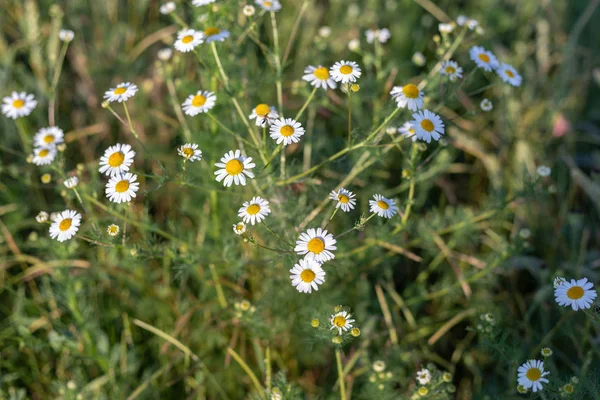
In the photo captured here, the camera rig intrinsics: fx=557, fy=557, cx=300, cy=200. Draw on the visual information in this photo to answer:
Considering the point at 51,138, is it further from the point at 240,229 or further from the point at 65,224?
the point at 240,229

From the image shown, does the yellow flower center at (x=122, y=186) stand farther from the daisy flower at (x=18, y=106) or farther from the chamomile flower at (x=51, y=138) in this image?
the daisy flower at (x=18, y=106)

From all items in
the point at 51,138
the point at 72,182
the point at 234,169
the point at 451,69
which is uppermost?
the point at 451,69

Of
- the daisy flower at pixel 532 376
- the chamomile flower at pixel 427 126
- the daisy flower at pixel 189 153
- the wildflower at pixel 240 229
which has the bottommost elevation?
the daisy flower at pixel 532 376

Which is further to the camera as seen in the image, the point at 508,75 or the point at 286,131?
the point at 508,75

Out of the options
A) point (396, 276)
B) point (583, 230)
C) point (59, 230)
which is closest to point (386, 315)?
point (396, 276)

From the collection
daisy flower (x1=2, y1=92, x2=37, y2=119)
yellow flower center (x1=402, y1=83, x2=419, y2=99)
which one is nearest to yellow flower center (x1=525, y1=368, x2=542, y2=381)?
yellow flower center (x1=402, y1=83, x2=419, y2=99)


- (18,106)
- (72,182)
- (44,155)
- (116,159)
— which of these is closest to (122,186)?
(116,159)

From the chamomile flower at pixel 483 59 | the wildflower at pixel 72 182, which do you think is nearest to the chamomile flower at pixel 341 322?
the wildflower at pixel 72 182
